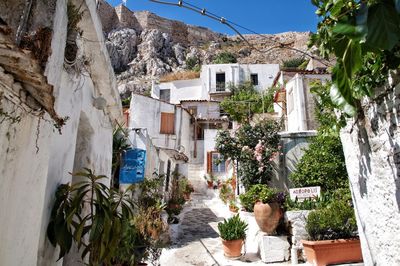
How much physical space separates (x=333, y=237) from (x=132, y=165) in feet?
19.6

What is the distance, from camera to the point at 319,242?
20.4 ft

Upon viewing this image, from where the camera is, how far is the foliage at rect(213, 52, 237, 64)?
3878 centimetres

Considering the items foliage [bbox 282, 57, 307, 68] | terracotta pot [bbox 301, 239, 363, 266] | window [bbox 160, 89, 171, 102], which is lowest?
terracotta pot [bbox 301, 239, 363, 266]

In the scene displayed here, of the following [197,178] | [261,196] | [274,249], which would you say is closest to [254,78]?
[197,178]

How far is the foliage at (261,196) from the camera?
8.16 meters

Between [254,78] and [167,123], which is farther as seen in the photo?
[254,78]

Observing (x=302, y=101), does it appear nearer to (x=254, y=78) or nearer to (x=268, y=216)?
(x=268, y=216)

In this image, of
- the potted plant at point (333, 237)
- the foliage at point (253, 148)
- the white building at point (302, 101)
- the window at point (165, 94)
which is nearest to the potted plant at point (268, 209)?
the potted plant at point (333, 237)

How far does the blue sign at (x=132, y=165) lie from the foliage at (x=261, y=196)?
326cm

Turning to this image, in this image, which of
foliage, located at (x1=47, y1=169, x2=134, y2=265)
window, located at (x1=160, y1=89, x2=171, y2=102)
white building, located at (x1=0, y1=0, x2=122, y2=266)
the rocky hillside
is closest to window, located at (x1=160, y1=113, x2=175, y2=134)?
window, located at (x1=160, y1=89, x2=171, y2=102)

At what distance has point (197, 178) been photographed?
73.8 ft

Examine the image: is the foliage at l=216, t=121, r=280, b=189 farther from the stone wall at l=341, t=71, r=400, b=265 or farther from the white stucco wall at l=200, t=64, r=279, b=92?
the white stucco wall at l=200, t=64, r=279, b=92

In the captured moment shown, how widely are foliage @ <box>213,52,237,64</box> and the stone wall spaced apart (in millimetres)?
36053

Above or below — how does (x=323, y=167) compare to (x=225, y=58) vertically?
below
